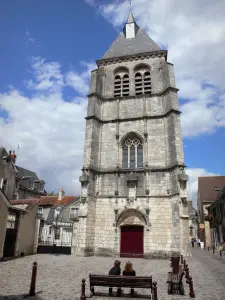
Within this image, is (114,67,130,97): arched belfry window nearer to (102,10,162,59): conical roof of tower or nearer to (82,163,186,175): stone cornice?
(102,10,162,59): conical roof of tower

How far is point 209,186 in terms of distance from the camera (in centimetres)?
3647

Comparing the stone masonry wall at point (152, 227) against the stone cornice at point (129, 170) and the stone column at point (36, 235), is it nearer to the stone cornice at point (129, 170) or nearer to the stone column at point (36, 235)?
the stone cornice at point (129, 170)

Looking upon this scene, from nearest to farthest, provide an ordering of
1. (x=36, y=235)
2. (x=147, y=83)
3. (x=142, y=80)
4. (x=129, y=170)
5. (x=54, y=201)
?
(x=36, y=235)
(x=129, y=170)
(x=147, y=83)
(x=142, y=80)
(x=54, y=201)

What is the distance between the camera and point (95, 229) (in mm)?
15578

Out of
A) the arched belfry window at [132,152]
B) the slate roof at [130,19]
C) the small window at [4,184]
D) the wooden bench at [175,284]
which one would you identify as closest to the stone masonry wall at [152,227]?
the arched belfry window at [132,152]

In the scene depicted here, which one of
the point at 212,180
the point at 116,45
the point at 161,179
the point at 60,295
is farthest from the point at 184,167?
the point at 212,180

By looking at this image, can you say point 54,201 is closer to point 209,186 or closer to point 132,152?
point 132,152

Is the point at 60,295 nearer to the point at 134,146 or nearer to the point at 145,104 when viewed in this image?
the point at 134,146

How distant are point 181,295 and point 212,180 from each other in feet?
113

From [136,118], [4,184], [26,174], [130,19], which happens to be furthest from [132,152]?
[26,174]

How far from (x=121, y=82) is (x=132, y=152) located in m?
7.00

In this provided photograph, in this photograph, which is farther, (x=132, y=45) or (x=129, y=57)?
(x=132, y=45)

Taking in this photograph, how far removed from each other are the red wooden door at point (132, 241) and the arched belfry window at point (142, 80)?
438 inches

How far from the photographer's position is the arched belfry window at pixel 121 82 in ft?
65.7
